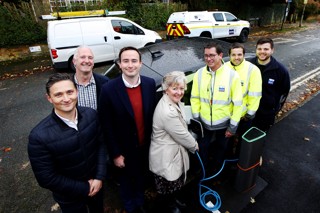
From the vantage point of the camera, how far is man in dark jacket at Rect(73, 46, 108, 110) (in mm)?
2455

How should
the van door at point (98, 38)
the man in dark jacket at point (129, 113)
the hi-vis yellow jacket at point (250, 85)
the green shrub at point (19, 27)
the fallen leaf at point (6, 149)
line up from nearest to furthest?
the man in dark jacket at point (129, 113) < the hi-vis yellow jacket at point (250, 85) < the fallen leaf at point (6, 149) < the van door at point (98, 38) < the green shrub at point (19, 27)

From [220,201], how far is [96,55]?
25.1 ft

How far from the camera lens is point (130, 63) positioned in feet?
6.85

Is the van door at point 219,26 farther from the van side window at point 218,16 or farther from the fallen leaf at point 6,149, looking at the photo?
the fallen leaf at point 6,149

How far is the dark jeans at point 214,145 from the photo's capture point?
9.70ft

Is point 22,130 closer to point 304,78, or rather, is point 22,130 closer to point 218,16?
point 304,78

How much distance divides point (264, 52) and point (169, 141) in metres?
2.02

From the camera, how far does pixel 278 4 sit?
2389cm

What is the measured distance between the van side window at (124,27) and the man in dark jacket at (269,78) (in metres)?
7.15

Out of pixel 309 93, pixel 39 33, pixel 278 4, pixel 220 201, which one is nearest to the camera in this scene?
pixel 220 201

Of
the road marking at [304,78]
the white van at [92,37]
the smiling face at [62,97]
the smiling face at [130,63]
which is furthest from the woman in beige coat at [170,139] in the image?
the white van at [92,37]

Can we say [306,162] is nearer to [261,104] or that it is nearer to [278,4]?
[261,104]

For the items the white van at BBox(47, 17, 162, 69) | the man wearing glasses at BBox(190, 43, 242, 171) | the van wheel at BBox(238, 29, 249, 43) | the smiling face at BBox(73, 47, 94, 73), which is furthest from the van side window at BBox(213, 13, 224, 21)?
the smiling face at BBox(73, 47, 94, 73)

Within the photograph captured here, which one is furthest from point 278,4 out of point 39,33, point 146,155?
point 146,155
